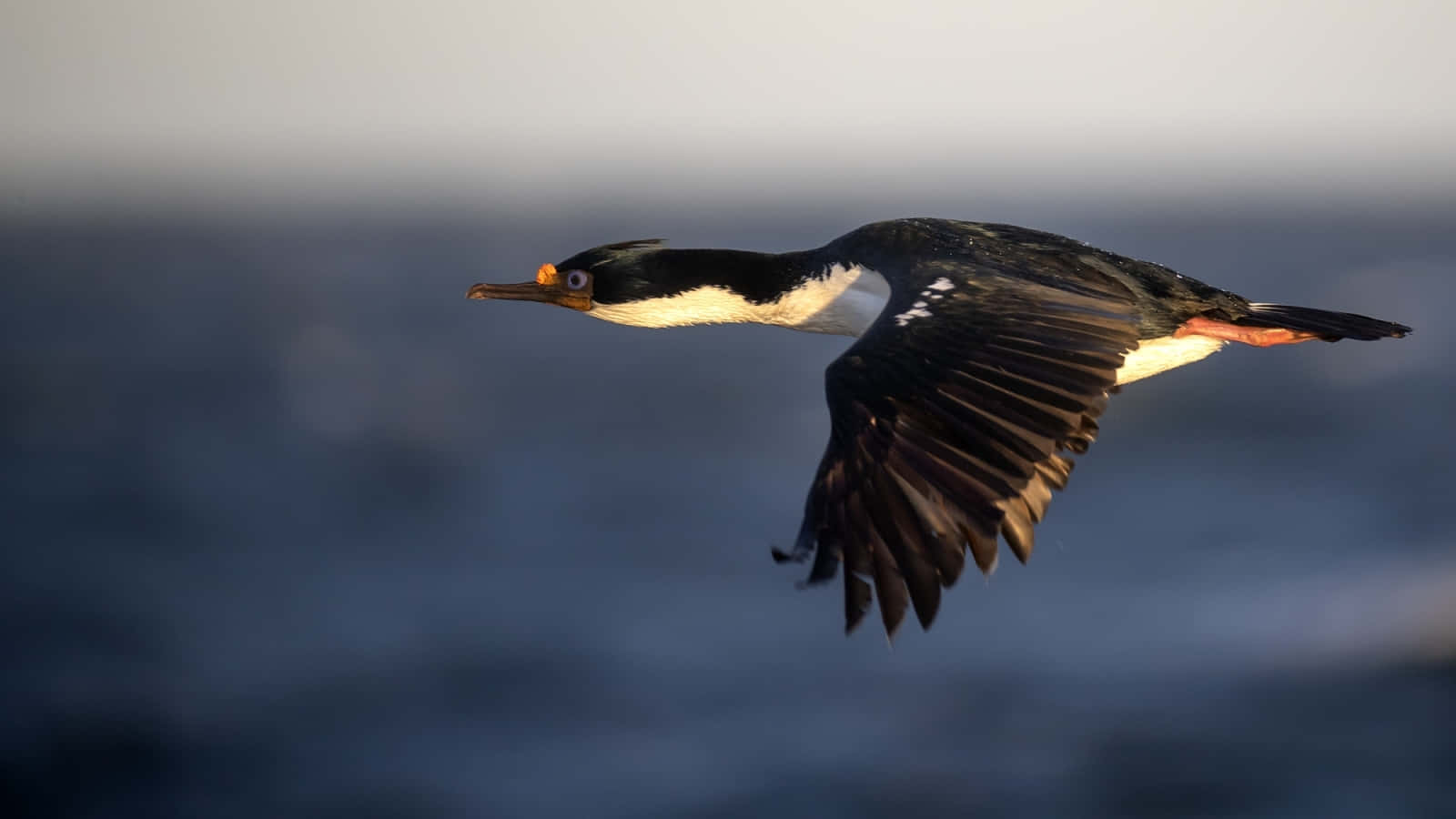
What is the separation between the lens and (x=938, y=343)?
6832mm

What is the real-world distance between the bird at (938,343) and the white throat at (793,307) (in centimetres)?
1

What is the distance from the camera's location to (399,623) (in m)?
57.9

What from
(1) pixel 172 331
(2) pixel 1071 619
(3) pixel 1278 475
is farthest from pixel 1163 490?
(1) pixel 172 331

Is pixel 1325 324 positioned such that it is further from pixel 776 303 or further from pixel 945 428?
pixel 945 428

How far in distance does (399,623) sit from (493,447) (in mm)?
22283

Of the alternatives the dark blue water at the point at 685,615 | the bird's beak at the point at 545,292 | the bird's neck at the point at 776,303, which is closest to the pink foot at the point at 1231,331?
the bird's neck at the point at 776,303

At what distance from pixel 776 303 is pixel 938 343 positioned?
2225 mm

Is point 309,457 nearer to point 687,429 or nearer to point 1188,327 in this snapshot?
point 687,429

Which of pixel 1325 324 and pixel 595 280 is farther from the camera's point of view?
pixel 595 280

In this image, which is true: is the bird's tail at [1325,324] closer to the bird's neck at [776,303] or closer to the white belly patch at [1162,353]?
the white belly patch at [1162,353]

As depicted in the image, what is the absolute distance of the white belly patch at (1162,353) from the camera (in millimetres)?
8367

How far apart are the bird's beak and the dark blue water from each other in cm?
1894

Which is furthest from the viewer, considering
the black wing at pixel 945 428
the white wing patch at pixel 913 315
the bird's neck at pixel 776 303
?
the bird's neck at pixel 776 303

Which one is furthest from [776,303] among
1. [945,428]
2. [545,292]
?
[945,428]
